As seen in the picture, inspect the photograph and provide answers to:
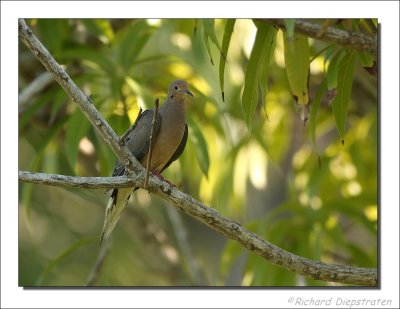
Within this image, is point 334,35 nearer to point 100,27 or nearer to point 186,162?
point 100,27

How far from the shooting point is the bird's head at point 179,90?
3209 millimetres

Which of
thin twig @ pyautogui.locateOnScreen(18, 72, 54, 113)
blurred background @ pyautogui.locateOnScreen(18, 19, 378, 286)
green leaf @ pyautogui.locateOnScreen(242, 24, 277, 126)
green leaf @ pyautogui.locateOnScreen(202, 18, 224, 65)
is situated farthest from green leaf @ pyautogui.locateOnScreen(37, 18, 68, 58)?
green leaf @ pyautogui.locateOnScreen(242, 24, 277, 126)

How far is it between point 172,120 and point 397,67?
3.86 ft

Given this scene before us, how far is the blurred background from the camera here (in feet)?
13.9

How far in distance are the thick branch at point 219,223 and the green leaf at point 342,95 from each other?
537mm

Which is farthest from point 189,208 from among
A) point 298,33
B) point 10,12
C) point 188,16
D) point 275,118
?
point 275,118

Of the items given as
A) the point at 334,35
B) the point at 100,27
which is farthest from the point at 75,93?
the point at 100,27

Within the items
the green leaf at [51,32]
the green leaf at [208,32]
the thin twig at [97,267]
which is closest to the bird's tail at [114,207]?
the thin twig at [97,267]

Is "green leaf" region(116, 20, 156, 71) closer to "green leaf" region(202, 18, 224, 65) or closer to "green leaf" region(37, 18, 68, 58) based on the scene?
"green leaf" region(37, 18, 68, 58)

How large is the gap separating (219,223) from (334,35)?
87cm

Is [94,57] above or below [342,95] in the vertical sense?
above

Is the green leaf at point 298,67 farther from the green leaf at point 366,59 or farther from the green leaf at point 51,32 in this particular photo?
the green leaf at point 51,32

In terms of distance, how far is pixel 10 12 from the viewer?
11.8ft

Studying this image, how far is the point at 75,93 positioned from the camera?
A: 2.84 m
